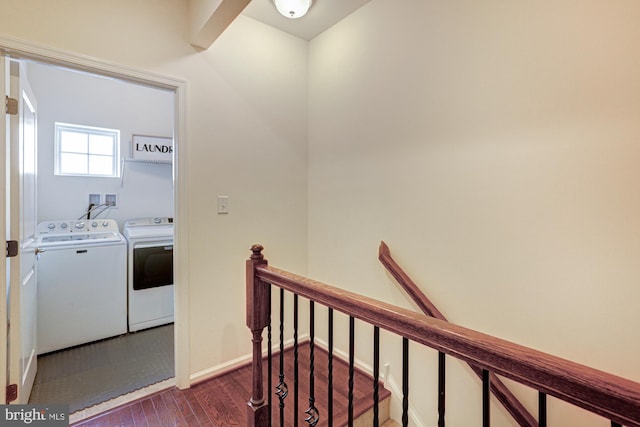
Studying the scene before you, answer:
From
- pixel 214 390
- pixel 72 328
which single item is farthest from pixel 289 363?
pixel 72 328

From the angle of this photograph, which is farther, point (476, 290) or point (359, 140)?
point (359, 140)

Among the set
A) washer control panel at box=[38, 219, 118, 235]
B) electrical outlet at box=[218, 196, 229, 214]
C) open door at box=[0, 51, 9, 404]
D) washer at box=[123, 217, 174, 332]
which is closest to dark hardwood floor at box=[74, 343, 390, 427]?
open door at box=[0, 51, 9, 404]

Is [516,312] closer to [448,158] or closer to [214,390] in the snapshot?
[448,158]

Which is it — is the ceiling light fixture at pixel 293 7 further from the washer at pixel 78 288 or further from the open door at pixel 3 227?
the washer at pixel 78 288

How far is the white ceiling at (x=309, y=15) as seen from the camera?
204 cm

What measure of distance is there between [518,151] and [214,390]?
2210 millimetres

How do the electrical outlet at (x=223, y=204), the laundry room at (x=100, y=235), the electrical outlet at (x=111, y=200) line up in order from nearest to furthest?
the electrical outlet at (x=223, y=204), the laundry room at (x=100, y=235), the electrical outlet at (x=111, y=200)

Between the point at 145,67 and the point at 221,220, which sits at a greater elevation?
the point at 145,67

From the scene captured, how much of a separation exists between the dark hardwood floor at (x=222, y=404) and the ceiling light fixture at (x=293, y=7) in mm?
2487

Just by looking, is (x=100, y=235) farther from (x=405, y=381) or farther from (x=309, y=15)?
(x=405, y=381)

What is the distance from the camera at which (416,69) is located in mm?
1788

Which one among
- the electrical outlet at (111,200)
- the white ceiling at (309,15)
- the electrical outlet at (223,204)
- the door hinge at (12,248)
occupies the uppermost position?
the white ceiling at (309,15)

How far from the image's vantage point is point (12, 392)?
4.81 feet

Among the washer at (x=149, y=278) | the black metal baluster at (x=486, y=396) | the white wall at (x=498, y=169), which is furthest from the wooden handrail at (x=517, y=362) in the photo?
the washer at (x=149, y=278)
